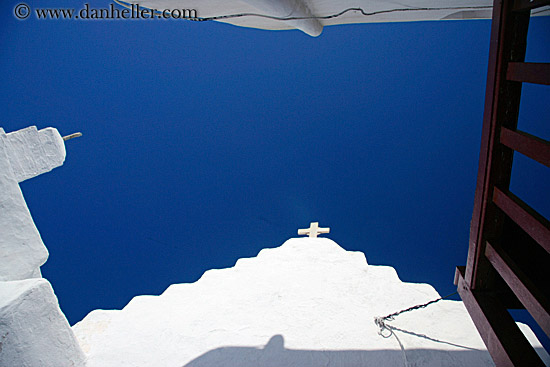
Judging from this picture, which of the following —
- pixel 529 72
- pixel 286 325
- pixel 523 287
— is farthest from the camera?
pixel 286 325

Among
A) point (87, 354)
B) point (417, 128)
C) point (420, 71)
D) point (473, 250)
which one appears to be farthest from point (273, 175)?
point (473, 250)

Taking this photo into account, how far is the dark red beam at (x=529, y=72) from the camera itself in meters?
0.99

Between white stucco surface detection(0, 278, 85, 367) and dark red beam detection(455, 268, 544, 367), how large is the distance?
7.29 feet

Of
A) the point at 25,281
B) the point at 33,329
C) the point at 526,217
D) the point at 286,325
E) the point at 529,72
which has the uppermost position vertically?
the point at 529,72

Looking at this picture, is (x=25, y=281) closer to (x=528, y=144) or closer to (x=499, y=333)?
(x=499, y=333)

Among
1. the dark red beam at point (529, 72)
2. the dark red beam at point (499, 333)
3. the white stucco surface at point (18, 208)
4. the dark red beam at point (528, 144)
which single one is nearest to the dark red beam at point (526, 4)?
the dark red beam at point (529, 72)

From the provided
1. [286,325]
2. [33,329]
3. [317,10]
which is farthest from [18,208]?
[317,10]

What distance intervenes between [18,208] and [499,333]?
2689 mm

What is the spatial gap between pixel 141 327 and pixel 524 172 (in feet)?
18.5

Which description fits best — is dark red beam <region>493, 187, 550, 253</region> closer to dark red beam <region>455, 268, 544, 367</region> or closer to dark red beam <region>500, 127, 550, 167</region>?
dark red beam <region>500, 127, 550, 167</region>

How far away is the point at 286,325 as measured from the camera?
2.80 metres

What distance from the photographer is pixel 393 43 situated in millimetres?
5332

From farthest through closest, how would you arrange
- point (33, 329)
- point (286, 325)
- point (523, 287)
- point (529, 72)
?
1. point (286, 325)
2. point (33, 329)
3. point (523, 287)
4. point (529, 72)

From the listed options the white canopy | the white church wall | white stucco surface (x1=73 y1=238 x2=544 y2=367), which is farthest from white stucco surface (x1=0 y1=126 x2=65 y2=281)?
the white canopy
